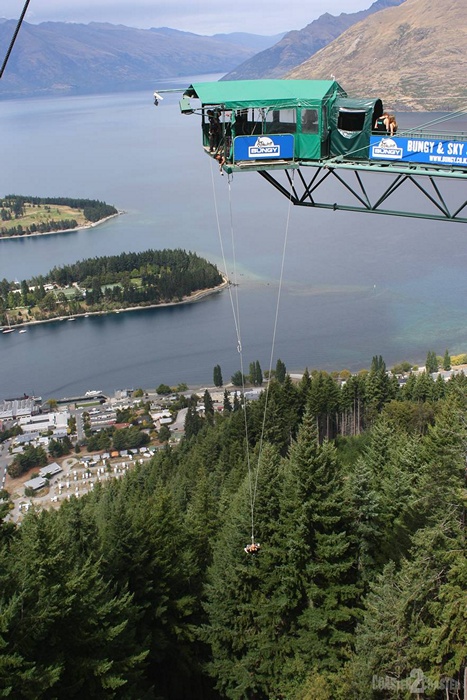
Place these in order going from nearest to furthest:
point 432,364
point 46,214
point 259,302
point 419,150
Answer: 1. point 419,150
2. point 432,364
3. point 259,302
4. point 46,214

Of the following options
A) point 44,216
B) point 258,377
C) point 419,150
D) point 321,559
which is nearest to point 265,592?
point 321,559

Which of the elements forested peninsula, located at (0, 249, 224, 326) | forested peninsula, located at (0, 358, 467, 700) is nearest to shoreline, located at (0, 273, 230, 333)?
forested peninsula, located at (0, 249, 224, 326)

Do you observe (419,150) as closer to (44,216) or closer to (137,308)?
(137,308)

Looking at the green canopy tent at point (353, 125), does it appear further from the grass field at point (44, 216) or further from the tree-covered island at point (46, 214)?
the grass field at point (44, 216)

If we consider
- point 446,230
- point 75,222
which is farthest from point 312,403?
point 75,222

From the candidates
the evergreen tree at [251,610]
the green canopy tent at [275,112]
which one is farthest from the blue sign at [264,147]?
the evergreen tree at [251,610]
